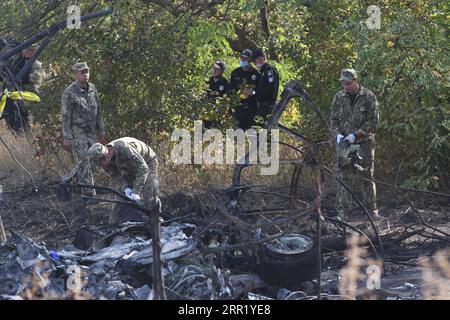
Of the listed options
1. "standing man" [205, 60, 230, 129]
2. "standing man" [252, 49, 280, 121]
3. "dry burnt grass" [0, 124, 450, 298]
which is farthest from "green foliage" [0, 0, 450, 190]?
"dry burnt grass" [0, 124, 450, 298]

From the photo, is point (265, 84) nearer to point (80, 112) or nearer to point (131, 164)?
point (80, 112)

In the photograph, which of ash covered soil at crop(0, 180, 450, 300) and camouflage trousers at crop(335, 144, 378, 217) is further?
camouflage trousers at crop(335, 144, 378, 217)

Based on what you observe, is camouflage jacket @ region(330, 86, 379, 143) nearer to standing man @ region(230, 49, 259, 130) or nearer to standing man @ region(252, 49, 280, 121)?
standing man @ region(252, 49, 280, 121)

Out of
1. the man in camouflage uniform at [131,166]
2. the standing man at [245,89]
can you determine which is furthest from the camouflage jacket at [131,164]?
the standing man at [245,89]

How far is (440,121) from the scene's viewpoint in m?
12.9

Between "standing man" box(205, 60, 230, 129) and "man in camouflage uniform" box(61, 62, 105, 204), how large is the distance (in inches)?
62.1

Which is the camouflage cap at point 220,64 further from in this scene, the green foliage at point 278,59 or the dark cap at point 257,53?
the dark cap at point 257,53

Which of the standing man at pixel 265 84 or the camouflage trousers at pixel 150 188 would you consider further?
the standing man at pixel 265 84

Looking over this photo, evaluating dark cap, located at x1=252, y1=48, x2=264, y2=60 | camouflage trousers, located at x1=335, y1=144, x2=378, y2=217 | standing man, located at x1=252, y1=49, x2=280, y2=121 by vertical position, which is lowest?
camouflage trousers, located at x1=335, y1=144, x2=378, y2=217

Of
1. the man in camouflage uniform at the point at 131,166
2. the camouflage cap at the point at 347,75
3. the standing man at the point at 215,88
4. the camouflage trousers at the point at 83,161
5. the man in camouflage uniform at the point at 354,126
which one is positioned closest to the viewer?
the man in camouflage uniform at the point at 131,166

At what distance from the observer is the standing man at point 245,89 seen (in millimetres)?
13758

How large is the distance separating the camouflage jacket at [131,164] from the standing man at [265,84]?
3.21 metres

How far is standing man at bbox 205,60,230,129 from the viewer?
540 inches

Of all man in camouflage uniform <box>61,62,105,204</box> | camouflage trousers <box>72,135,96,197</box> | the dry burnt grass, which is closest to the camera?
the dry burnt grass
